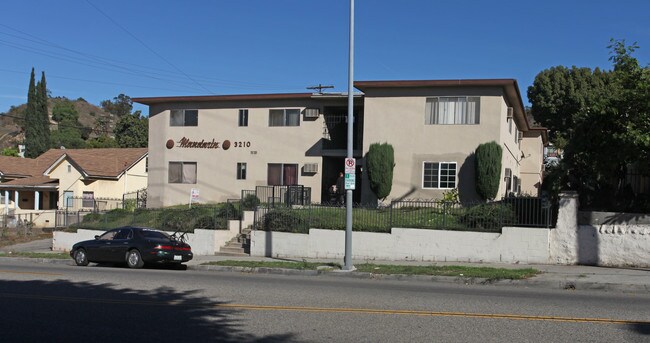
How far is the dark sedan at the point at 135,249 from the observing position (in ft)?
62.2

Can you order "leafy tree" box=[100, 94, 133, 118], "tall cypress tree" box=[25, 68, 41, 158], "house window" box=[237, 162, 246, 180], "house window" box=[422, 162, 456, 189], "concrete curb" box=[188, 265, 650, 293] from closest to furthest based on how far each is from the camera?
"concrete curb" box=[188, 265, 650, 293], "house window" box=[422, 162, 456, 189], "house window" box=[237, 162, 246, 180], "tall cypress tree" box=[25, 68, 41, 158], "leafy tree" box=[100, 94, 133, 118]

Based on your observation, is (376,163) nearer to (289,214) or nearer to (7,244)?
(289,214)

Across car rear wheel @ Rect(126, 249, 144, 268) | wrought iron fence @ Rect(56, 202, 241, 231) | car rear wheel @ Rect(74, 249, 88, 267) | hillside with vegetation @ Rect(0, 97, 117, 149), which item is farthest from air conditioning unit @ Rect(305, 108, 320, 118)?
hillside with vegetation @ Rect(0, 97, 117, 149)

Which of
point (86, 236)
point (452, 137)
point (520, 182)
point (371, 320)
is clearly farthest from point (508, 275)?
point (520, 182)

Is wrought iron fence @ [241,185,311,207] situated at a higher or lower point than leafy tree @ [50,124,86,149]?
lower

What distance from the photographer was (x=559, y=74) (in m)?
50.7

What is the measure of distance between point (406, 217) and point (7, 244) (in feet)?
73.0

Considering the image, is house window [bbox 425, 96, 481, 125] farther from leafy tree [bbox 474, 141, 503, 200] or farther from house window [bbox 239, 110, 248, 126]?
house window [bbox 239, 110, 248, 126]

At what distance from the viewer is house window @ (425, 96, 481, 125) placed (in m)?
25.9

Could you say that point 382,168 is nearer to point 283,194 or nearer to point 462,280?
point 283,194

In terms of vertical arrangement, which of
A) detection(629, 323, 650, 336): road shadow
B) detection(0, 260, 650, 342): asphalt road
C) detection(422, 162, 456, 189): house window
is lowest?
detection(0, 260, 650, 342): asphalt road

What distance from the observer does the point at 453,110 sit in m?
26.3

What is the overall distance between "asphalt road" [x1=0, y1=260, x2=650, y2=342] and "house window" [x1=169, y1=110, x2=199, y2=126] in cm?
1873

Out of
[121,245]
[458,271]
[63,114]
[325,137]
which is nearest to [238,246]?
[121,245]
